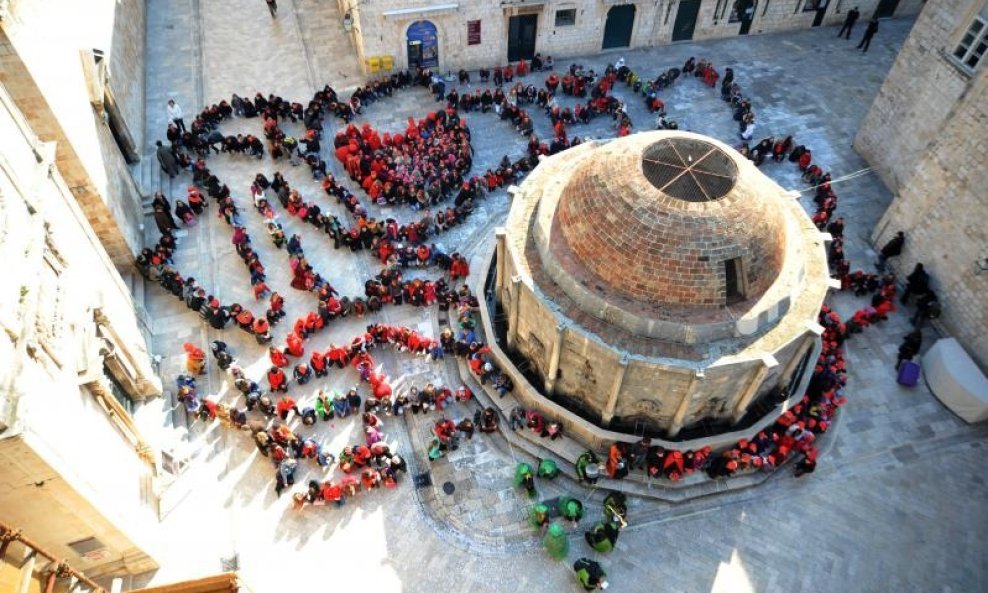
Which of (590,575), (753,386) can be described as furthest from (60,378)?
(753,386)

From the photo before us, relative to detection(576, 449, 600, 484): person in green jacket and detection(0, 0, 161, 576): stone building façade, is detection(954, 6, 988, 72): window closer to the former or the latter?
detection(576, 449, 600, 484): person in green jacket

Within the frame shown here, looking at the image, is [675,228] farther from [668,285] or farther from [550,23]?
[550,23]

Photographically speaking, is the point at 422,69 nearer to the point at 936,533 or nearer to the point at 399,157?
the point at 399,157

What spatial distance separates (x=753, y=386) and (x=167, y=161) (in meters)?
24.1

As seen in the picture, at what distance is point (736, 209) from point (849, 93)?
2015cm

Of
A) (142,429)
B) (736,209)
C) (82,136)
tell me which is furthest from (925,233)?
(82,136)

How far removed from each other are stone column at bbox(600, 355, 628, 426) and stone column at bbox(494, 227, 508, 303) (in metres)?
5.16

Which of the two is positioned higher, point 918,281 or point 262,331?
point 918,281

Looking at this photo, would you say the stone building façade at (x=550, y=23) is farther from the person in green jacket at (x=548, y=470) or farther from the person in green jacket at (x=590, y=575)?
the person in green jacket at (x=590, y=575)

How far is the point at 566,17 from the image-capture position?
32.6 meters

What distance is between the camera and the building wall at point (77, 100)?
763 inches

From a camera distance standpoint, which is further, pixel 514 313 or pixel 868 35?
pixel 868 35

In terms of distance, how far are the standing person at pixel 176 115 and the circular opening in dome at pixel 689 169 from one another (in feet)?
70.0

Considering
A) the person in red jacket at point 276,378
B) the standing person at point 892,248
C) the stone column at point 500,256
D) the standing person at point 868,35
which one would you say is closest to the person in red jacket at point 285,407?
the person in red jacket at point 276,378
